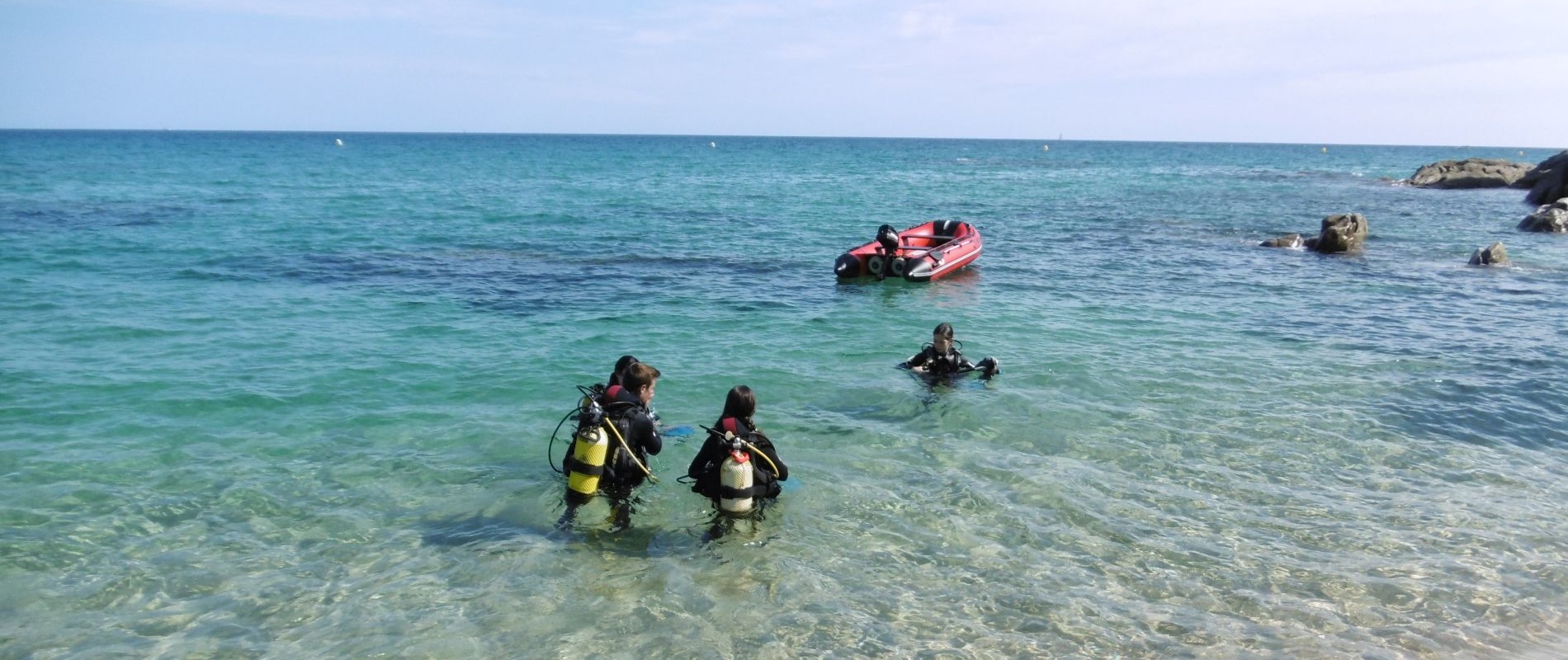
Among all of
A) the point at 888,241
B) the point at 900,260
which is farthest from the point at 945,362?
the point at 888,241

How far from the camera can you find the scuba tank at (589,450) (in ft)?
21.6

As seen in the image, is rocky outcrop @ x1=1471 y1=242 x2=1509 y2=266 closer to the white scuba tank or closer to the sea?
the sea

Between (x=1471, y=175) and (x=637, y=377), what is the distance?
2207 inches

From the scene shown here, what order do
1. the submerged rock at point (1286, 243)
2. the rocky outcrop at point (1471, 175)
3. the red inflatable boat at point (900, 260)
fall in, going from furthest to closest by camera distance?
the rocky outcrop at point (1471, 175) → the submerged rock at point (1286, 243) → the red inflatable boat at point (900, 260)

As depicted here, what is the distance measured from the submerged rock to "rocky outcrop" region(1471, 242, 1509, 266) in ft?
13.4

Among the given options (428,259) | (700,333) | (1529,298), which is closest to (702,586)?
(700,333)

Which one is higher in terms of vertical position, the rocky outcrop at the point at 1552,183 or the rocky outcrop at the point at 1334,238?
the rocky outcrop at the point at 1552,183

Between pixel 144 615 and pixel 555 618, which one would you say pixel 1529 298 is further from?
pixel 144 615

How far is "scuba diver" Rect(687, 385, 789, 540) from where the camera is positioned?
21.7 ft

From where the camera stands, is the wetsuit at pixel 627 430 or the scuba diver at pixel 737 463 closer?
the scuba diver at pixel 737 463

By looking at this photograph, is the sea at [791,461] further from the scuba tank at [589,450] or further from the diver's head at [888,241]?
the diver's head at [888,241]

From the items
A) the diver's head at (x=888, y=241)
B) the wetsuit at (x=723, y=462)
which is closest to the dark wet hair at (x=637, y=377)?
the wetsuit at (x=723, y=462)

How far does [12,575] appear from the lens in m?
6.43

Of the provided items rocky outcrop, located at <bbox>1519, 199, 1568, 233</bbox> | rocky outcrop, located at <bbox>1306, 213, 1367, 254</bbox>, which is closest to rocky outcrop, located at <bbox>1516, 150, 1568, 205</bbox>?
rocky outcrop, located at <bbox>1519, 199, 1568, 233</bbox>
